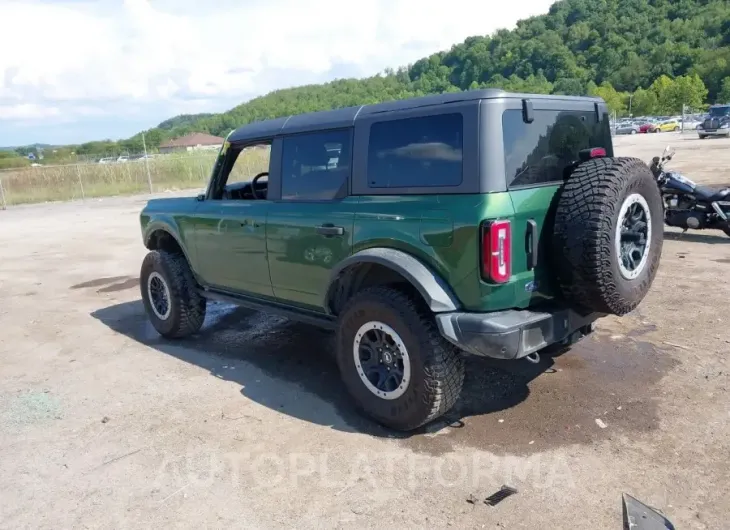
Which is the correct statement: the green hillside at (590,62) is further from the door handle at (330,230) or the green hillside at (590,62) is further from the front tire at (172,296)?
the door handle at (330,230)

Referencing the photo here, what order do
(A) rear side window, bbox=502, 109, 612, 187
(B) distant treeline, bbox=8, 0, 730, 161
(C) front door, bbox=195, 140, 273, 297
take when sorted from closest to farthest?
(A) rear side window, bbox=502, 109, 612, 187 < (C) front door, bbox=195, 140, 273, 297 < (B) distant treeline, bbox=8, 0, 730, 161

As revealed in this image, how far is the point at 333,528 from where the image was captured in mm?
2861

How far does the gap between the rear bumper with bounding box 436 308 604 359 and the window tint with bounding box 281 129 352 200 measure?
1307 mm

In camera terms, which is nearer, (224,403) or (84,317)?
(224,403)

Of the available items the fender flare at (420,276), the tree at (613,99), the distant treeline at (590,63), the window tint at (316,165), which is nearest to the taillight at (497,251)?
the fender flare at (420,276)

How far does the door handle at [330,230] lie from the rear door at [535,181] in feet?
3.85

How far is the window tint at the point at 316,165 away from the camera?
161 inches

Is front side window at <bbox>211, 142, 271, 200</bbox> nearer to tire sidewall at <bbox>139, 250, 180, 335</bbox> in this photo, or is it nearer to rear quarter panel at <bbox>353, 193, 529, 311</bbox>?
tire sidewall at <bbox>139, 250, 180, 335</bbox>

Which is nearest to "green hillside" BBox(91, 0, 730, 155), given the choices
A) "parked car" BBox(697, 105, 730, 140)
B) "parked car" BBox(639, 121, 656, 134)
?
"parked car" BBox(639, 121, 656, 134)

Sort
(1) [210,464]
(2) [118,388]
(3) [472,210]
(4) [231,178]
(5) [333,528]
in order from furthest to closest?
(4) [231,178], (2) [118,388], (1) [210,464], (3) [472,210], (5) [333,528]

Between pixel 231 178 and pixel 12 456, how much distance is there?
2.80 m

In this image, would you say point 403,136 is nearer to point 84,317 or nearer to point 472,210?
point 472,210

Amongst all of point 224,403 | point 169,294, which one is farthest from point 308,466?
point 169,294

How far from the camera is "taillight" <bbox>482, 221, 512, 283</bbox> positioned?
3195 mm
